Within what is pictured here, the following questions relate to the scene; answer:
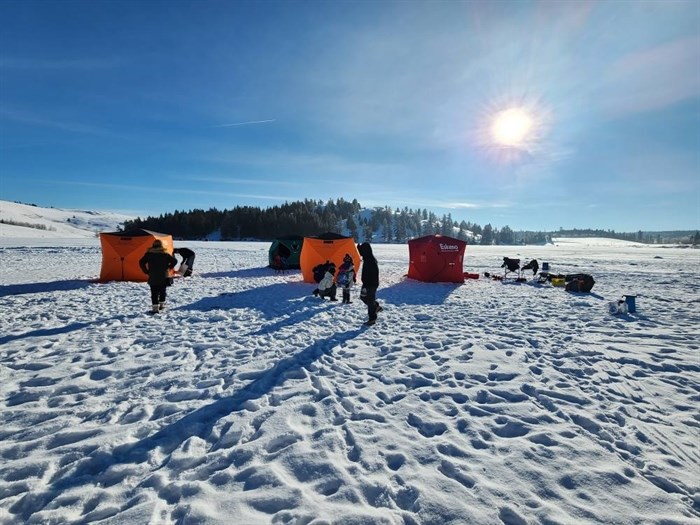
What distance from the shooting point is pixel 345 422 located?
14.2 feet

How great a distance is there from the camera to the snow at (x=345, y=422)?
9.94ft

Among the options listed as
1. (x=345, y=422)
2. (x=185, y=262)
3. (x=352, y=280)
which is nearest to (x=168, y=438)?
(x=345, y=422)

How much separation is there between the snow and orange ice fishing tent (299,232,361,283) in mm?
7573

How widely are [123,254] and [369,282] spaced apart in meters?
12.9

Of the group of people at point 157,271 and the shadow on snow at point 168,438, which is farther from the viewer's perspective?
the group of people at point 157,271

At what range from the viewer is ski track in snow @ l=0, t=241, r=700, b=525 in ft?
9.95

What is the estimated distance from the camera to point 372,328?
888 cm

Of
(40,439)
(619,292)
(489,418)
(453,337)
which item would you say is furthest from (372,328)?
(619,292)

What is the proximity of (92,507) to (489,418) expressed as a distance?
175 inches

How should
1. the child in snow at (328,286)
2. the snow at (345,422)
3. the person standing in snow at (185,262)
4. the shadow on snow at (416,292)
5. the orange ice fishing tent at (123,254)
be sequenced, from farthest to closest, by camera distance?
the person standing in snow at (185,262) → the orange ice fishing tent at (123,254) → the shadow on snow at (416,292) → the child in snow at (328,286) → the snow at (345,422)

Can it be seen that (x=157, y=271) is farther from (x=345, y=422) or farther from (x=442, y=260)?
(x=442, y=260)

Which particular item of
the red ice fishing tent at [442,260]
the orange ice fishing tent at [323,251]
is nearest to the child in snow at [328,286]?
the orange ice fishing tent at [323,251]

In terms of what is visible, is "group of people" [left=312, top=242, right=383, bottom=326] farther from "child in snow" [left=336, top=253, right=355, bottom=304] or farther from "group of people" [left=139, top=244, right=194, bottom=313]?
"group of people" [left=139, top=244, right=194, bottom=313]

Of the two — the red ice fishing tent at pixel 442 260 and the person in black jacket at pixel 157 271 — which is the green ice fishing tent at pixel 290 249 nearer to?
the red ice fishing tent at pixel 442 260
